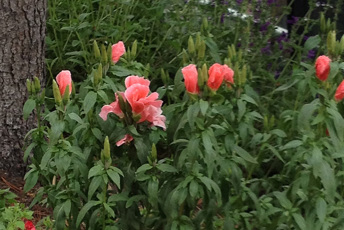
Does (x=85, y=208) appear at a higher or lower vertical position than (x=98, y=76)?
lower

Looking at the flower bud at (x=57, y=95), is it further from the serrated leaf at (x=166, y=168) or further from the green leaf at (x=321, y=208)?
the green leaf at (x=321, y=208)

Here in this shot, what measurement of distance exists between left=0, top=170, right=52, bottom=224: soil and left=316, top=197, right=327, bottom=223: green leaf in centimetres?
182

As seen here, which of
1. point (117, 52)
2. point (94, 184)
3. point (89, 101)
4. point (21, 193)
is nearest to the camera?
point (94, 184)

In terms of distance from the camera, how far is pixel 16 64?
4.62 m

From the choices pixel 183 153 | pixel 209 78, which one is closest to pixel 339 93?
pixel 209 78

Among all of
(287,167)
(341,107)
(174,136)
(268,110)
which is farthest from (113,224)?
(268,110)

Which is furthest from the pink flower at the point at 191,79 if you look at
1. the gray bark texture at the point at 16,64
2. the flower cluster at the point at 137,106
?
the gray bark texture at the point at 16,64

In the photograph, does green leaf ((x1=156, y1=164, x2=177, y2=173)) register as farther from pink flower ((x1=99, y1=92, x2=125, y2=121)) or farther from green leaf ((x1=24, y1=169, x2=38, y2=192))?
green leaf ((x1=24, y1=169, x2=38, y2=192))

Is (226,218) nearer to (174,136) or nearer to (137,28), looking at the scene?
(174,136)

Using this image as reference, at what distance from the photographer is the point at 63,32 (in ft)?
17.8

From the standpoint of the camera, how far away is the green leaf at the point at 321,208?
10.1 ft

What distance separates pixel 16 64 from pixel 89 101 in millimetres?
1652

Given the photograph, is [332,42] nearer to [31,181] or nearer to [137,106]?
[137,106]

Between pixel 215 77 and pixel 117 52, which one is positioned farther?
pixel 117 52
